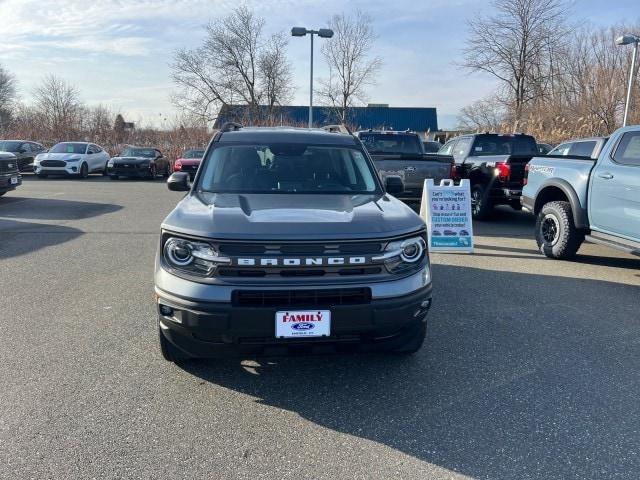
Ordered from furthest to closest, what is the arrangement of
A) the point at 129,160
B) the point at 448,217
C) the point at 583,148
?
the point at 129,160 → the point at 448,217 → the point at 583,148

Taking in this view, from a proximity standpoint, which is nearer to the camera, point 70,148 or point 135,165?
point 135,165

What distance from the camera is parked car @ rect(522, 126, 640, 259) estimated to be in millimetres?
6086

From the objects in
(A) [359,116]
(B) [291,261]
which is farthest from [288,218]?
(A) [359,116]

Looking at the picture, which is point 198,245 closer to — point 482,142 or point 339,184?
point 339,184

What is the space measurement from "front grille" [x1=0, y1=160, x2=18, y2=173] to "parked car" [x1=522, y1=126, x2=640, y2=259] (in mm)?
12547

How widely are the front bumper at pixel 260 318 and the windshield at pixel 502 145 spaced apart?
9.02m

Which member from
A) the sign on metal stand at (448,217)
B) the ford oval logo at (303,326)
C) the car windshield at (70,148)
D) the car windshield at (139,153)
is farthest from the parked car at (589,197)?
the car windshield at (70,148)

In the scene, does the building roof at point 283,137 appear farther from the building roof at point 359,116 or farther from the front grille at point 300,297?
the building roof at point 359,116

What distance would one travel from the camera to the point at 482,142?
11.4 metres

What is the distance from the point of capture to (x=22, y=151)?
23266 millimetres

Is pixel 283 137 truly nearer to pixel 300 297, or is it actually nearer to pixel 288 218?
pixel 288 218

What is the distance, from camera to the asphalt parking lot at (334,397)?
2.68 m

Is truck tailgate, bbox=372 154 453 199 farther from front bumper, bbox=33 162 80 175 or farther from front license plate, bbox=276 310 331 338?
front bumper, bbox=33 162 80 175

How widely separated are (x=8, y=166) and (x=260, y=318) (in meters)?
13.0
